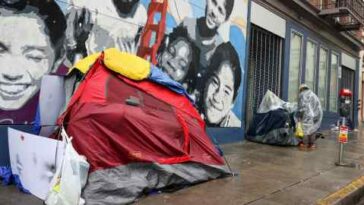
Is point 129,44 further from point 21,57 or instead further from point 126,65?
point 21,57

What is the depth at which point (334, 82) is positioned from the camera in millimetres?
19344

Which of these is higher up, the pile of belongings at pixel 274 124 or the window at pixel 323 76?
the window at pixel 323 76

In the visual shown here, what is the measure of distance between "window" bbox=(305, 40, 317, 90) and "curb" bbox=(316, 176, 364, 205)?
9137mm

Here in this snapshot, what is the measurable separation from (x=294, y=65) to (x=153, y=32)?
24.8ft

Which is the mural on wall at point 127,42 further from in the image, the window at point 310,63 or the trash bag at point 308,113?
the window at point 310,63

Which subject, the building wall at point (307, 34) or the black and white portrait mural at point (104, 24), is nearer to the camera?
the black and white portrait mural at point (104, 24)

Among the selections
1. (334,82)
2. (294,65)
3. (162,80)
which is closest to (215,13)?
(162,80)

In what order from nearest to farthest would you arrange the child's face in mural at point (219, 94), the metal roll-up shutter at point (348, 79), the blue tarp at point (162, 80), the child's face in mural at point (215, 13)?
the blue tarp at point (162, 80), the child's face in mural at point (215, 13), the child's face in mural at point (219, 94), the metal roll-up shutter at point (348, 79)

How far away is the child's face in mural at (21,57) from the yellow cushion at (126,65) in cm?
98

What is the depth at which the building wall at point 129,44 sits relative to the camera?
619cm

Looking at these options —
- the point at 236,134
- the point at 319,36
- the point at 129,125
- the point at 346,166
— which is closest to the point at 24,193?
the point at 129,125

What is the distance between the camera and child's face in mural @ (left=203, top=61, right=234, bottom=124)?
10.5 meters

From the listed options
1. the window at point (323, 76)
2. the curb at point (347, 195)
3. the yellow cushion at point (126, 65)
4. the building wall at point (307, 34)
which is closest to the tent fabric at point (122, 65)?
the yellow cushion at point (126, 65)

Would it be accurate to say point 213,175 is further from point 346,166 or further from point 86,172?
point 346,166
